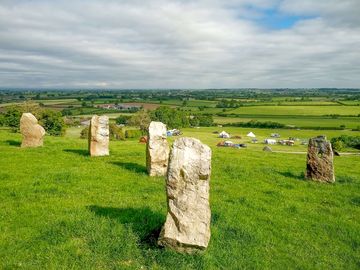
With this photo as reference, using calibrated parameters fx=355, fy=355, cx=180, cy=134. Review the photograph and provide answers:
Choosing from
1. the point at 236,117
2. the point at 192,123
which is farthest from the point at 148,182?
the point at 236,117

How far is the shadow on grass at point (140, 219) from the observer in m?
10.1

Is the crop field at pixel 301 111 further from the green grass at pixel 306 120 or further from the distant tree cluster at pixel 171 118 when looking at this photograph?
the distant tree cluster at pixel 171 118

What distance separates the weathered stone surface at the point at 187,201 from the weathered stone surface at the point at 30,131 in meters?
18.2

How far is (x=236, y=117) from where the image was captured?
13950 cm

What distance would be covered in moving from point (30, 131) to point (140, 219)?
55.4 feet

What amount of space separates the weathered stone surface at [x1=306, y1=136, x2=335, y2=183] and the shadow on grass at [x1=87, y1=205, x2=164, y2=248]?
1050 cm

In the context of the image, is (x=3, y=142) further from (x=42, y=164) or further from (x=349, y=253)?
(x=349, y=253)

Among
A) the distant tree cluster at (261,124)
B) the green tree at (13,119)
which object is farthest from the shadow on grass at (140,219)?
the distant tree cluster at (261,124)

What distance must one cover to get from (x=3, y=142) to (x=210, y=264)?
23.8 metres

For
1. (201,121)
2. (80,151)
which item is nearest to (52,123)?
(80,151)

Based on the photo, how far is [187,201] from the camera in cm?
945

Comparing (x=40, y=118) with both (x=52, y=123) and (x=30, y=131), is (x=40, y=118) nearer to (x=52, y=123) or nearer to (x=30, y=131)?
(x=52, y=123)

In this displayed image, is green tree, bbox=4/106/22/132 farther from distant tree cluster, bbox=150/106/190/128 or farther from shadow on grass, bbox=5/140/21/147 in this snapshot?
distant tree cluster, bbox=150/106/190/128

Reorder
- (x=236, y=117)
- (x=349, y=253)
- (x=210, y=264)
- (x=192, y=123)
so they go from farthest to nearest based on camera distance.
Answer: (x=236, y=117) < (x=192, y=123) < (x=349, y=253) < (x=210, y=264)
